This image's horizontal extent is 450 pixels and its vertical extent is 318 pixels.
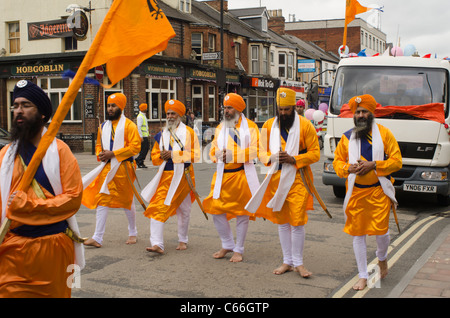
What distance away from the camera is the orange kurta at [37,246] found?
296 cm

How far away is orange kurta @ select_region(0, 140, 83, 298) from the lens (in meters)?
2.96

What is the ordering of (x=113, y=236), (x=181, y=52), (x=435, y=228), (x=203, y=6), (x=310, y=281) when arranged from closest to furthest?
1. (x=310, y=281)
2. (x=113, y=236)
3. (x=435, y=228)
4. (x=181, y=52)
5. (x=203, y=6)

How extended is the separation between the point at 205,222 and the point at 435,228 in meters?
3.64

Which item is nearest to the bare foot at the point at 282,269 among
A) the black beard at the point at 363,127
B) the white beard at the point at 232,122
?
the black beard at the point at 363,127

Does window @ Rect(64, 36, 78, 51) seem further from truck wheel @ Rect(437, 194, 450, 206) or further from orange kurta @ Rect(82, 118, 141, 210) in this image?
Result: truck wheel @ Rect(437, 194, 450, 206)

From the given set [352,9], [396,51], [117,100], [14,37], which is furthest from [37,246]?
[14,37]

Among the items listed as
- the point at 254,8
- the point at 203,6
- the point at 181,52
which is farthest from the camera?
the point at 254,8

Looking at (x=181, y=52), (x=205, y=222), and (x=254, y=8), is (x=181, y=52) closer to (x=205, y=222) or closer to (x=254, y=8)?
(x=254, y=8)

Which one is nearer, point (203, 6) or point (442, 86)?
point (442, 86)

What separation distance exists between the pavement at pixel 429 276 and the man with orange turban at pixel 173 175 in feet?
9.25

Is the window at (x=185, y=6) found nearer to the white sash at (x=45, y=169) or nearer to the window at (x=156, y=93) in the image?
the window at (x=156, y=93)

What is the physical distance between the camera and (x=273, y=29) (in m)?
47.6

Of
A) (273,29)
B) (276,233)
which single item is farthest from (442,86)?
(273,29)

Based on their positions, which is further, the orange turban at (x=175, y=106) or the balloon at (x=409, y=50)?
the balloon at (x=409, y=50)
